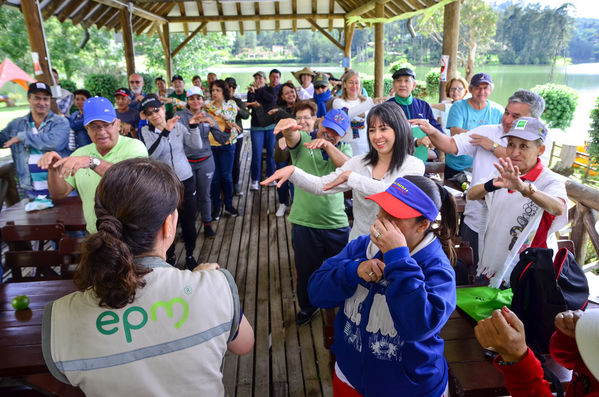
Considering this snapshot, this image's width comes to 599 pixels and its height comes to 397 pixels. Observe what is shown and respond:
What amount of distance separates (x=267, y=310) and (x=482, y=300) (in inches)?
67.8

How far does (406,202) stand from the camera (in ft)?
3.90

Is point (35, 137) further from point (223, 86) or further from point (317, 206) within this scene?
point (317, 206)

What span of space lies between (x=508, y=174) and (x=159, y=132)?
2.63 meters

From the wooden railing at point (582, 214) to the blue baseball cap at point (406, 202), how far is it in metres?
2.24

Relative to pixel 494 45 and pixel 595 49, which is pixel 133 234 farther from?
pixel 595 49

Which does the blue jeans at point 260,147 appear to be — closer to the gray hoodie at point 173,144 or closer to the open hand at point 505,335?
the gray hoodie at point 173,144

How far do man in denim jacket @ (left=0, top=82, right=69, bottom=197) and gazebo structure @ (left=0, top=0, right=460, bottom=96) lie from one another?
1358 mm

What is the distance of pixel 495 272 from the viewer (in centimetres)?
201

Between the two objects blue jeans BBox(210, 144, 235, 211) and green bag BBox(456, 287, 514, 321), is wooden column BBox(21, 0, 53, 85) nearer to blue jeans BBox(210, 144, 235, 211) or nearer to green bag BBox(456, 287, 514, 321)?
blue jeans BBox(210, 144, 235, 211)

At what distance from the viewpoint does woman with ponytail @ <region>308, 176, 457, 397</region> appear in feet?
3.59

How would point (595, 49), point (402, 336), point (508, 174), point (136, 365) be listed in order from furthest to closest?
point (595, 49)
point (508, 174)
point (402, 336)
point (136, 365)

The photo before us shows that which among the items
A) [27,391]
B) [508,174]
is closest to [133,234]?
[27,391]

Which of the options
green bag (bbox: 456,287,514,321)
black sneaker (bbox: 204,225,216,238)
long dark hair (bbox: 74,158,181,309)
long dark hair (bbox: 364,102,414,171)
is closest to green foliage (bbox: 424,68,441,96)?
black sneaker (bbox: 204,225,216,238)

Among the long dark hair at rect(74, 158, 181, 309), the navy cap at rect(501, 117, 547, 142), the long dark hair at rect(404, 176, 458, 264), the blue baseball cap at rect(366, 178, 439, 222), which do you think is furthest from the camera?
the navy cap at rect(501, 117, 547, 142)
